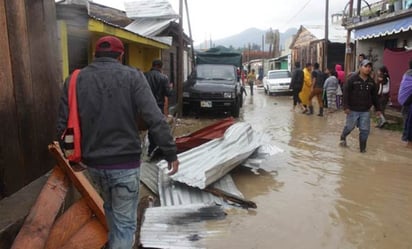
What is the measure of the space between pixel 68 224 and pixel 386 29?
1141 cm

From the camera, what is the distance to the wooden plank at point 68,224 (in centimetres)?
321

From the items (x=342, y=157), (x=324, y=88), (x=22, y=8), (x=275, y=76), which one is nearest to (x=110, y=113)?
(x=22, y=8)

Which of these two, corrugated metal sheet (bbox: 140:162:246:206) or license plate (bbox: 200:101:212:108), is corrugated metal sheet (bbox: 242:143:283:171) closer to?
corrugated metal sheet (bbox: 140:162:246:206)

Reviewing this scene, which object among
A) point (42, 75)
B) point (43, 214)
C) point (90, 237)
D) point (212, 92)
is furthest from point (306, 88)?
point (43, 214)

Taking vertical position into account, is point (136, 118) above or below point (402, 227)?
above

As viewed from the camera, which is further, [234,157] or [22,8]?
[234,157]

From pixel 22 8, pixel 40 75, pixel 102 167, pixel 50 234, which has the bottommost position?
pixel 50 234

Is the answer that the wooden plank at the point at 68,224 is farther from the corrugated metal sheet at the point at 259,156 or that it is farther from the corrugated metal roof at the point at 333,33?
the corrugated metal roof at the point at 333,33

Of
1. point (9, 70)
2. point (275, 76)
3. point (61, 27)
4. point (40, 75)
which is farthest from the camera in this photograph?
point (275, 76)

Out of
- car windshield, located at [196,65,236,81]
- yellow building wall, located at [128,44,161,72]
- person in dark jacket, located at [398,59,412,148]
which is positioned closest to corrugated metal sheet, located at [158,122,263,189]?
person in dark jacket, located at [398,59,412,148]

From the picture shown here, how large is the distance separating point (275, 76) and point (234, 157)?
19507 millimetres

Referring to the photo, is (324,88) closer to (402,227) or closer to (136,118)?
(402,227)

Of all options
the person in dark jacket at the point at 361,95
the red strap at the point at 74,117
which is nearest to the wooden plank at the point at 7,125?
the red strap at the point at 74,117

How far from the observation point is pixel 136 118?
9.67ft
